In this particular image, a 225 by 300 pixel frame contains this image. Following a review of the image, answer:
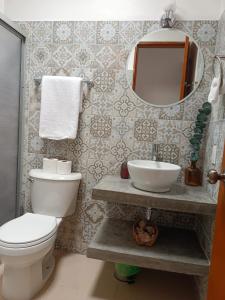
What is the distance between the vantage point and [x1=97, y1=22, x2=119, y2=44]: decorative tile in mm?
1754

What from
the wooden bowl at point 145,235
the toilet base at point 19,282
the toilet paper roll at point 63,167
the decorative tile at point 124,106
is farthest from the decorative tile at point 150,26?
the toilet base at point 19,282

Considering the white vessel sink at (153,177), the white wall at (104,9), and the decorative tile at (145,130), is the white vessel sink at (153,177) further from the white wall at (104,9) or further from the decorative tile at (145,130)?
Result: the white wall at (104,9)

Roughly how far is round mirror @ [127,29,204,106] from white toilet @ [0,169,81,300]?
0.86m

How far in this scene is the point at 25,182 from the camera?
1.98 m

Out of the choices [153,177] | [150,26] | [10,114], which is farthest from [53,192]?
[150,26]

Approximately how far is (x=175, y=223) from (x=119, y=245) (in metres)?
0.56

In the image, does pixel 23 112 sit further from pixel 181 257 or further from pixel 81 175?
pixel 181 257

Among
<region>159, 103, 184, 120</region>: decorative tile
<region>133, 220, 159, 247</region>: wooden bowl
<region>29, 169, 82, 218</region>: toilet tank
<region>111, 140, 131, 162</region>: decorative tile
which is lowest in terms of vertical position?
<region>133, 220, 159, 247</region>: wooden bowl

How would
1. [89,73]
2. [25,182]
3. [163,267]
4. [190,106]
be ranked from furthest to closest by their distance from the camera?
[25,182]
[89,73]
[190,106]
[163,267]

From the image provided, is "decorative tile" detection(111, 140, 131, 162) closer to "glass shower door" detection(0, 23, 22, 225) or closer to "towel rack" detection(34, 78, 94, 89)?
"towel rack" detection(34, 78, 94, 89)

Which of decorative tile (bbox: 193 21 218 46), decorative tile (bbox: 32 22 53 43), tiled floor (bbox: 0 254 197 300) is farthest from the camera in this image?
decorative tile (bbox: 32 22 53 43)

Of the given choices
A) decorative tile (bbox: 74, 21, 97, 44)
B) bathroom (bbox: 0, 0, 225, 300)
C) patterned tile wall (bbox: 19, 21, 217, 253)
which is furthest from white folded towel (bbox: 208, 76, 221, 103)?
decorative tile (bbox: 74, 21, 97, 44)

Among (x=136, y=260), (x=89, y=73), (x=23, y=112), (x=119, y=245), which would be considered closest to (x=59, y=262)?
(x=119, y=245)

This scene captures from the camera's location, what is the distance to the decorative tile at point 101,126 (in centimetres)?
182
